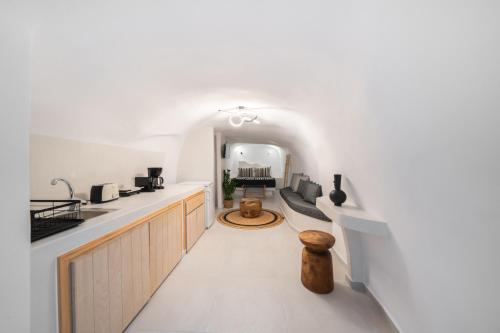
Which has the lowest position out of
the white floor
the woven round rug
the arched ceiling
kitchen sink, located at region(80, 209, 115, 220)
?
the white floor

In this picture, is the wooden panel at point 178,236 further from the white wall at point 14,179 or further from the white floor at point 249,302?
the white wall at point 14,179

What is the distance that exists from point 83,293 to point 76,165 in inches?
53.2

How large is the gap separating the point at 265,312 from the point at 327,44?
94.2 inches

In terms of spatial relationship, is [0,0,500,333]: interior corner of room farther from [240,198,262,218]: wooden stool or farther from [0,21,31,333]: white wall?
[240,198,262,218]: wooden stool

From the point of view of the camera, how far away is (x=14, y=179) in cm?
86

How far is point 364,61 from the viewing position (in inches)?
53.2

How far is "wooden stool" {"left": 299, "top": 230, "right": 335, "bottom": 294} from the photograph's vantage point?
79.4 inches

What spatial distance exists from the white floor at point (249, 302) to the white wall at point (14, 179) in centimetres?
107

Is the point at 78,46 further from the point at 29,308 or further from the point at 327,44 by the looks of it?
the point at 327,44

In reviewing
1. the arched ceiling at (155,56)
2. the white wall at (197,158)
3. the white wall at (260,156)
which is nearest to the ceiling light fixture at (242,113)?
the arched ceiling at (155,56)

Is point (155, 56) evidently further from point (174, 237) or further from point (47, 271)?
point (174, 237)

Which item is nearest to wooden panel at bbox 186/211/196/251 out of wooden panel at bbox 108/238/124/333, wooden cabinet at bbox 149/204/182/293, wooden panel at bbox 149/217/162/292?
wooden cabinet at bbox 149/204/182/293

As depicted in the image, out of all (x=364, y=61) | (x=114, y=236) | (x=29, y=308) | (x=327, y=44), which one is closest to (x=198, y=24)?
(x=327, y=44)

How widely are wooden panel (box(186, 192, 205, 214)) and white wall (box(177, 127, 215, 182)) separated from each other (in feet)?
3.31
